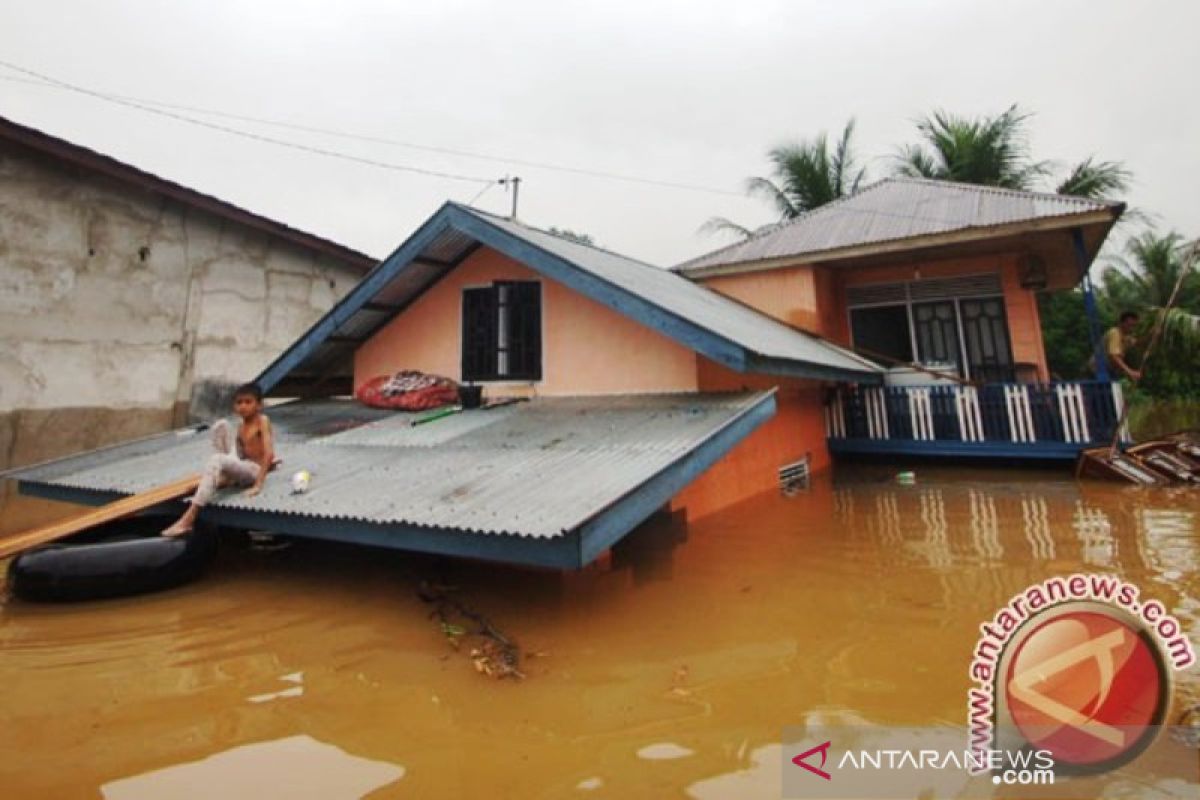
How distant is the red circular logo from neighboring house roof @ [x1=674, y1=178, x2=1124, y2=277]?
28.3ft

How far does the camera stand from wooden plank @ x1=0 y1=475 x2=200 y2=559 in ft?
14.9

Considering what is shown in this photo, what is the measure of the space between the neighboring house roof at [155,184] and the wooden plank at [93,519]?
6.02m

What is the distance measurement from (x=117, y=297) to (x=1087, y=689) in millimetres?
11739

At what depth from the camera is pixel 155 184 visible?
29.4 feet

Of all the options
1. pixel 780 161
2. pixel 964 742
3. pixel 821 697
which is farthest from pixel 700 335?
pixel 780 161

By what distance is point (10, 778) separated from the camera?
2.23 meters

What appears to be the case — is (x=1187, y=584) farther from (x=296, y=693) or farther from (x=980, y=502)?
(x=296, y=693)

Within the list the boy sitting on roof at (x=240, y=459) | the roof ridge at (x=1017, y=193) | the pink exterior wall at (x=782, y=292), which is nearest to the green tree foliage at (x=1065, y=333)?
the roof ridge at (x=1017, y=193)

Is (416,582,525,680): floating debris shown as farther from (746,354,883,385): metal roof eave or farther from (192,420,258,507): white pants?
(746,354,883,385): metal roof eave

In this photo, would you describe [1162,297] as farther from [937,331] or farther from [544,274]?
[544,274]

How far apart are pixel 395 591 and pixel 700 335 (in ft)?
11.1

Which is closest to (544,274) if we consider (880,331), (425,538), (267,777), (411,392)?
(411,392)

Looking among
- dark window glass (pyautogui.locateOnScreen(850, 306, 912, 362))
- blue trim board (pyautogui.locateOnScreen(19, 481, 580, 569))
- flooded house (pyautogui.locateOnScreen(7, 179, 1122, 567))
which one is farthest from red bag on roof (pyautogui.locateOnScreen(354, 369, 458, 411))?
dark window glass (pyautogui.locateOnScreen(850, 306, 912, 362))

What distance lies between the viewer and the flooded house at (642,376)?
152 inches
